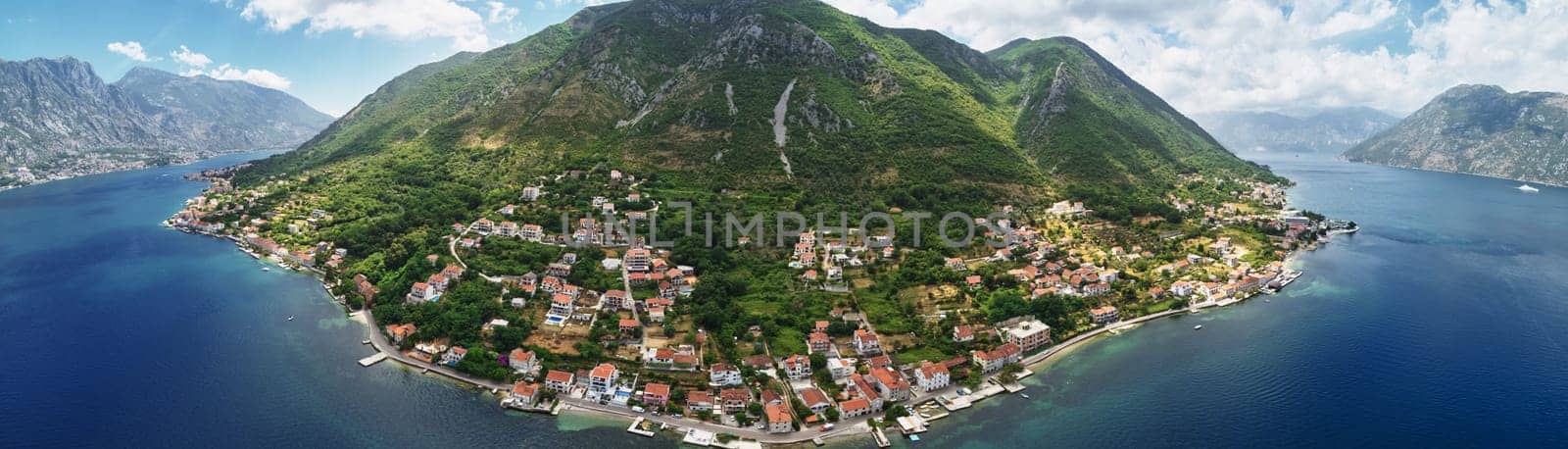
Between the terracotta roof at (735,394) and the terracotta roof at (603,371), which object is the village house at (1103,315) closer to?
the terracotta roof at (735,394)

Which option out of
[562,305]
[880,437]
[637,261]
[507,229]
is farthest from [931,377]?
[507,229]

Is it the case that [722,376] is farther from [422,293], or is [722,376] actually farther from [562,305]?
[422,293]

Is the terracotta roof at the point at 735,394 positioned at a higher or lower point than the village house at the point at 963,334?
lower

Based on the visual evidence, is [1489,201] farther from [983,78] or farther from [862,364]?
[862,364]

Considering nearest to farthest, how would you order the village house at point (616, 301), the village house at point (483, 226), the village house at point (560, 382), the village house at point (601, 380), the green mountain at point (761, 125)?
the village house at point (601, 380) < the village house at point (560, 382) < the village house at point (616, 301) < the village house at point (483, 226) < the green mountain at point (761, 125)

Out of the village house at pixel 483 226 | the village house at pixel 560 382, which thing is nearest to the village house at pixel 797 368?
the village house at pixel 560 382
